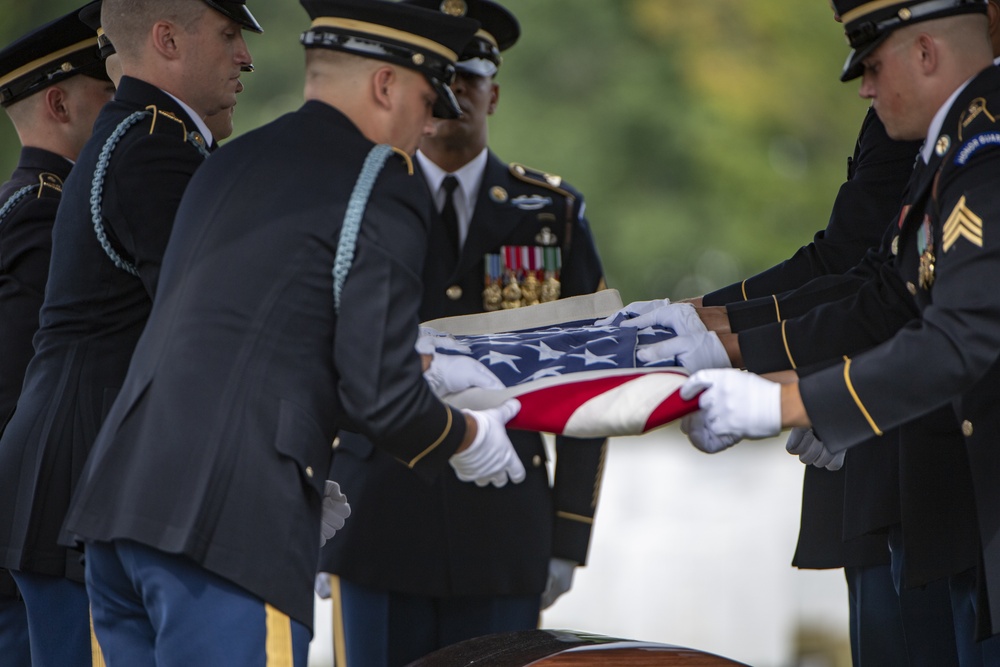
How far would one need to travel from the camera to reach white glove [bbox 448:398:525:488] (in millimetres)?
2791

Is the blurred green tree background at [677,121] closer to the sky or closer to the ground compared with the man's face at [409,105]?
closer to the sky

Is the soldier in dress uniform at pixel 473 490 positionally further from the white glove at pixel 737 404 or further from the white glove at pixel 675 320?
the white glove at pixel 737 404

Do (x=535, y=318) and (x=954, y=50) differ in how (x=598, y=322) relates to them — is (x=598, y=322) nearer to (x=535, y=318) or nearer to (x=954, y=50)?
(x=535, y=318)

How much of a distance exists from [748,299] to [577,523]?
875mm

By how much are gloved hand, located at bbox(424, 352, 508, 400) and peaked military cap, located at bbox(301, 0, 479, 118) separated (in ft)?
2.06

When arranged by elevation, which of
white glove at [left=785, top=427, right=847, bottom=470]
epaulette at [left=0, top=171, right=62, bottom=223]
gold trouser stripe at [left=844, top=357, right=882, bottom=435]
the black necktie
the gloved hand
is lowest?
gold trouser stripe at [left=844, top=357, right=882, bottom=435]

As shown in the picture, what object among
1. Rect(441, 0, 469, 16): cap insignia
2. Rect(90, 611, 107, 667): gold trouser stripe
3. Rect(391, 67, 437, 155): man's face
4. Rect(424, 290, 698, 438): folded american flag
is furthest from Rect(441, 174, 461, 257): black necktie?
Rect(90, 611, 107, 667): gold trouser stripe

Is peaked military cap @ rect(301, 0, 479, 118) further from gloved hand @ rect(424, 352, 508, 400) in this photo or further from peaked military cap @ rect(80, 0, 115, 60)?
peaked military cap @ rect(80, 0, 115, 60)

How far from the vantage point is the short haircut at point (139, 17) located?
3.26 metres

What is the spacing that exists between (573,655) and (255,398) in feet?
2.48

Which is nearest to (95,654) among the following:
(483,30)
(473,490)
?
(473,490)

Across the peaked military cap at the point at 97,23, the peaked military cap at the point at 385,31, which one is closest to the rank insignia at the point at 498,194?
the peaked military cap at the point at 97,23

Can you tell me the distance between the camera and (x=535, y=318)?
137 inches

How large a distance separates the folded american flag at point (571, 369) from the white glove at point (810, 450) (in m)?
0.39
